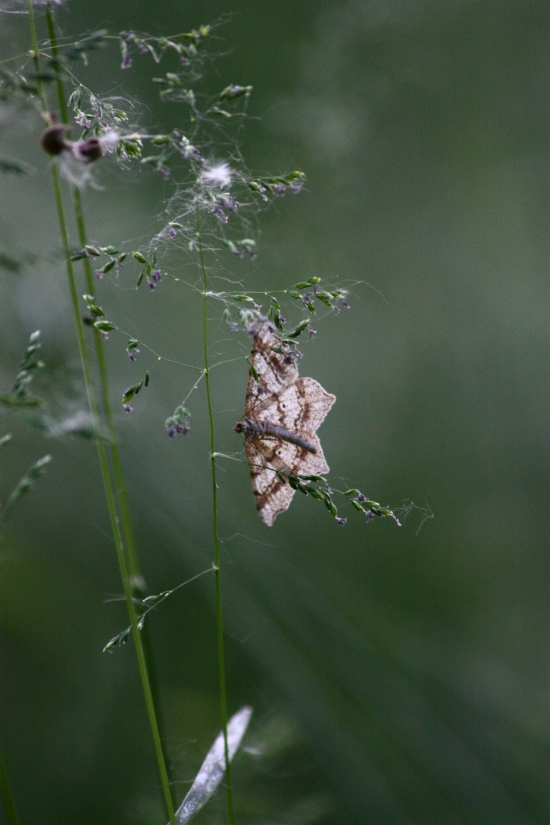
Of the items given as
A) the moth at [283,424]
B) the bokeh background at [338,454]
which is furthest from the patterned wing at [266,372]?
the bokeh background at [338,454]

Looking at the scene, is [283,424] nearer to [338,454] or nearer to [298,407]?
[298,407]

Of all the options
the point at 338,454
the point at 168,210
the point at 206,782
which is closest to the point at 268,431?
the point at 168,210

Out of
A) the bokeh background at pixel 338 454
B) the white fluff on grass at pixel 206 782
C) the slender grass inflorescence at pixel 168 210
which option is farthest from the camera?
the bokeh background at pixel 338 454

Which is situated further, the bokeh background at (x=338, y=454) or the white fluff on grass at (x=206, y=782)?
the bokeh background at (x=338, y=454)

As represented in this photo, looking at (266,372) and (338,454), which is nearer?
(266,372)

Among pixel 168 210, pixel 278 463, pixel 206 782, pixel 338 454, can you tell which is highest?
pixel 338 454

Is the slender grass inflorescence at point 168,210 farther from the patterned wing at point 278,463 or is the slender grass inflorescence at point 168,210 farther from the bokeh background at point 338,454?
the bokeh background at point 338,454

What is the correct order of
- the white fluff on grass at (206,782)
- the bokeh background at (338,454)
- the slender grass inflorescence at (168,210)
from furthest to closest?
the bokeh background at (338,454), the white fluff on grass at (206,782), the slender grass inflorescence at (168,210)

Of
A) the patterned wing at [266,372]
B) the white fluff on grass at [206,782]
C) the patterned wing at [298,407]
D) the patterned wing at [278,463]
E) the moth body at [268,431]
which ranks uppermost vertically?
the patterned wing at [266,372]

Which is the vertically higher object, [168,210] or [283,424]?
[168,210]
